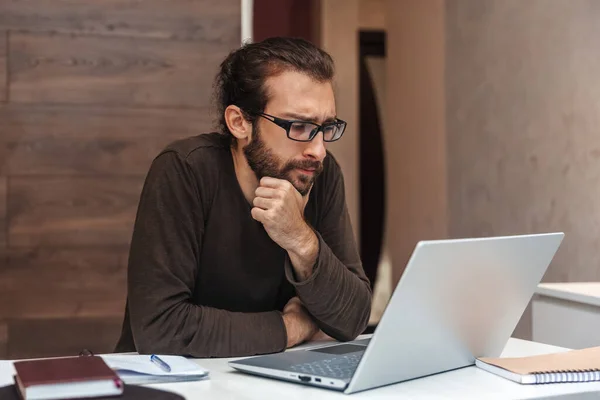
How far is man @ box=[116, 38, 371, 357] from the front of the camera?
59.2 inches

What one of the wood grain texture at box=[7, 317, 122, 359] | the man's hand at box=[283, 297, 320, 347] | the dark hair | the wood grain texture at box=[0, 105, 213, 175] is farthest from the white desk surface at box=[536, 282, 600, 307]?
the wood grain texture at box=[7, 317, 122, 359]

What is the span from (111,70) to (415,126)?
6.83 ft

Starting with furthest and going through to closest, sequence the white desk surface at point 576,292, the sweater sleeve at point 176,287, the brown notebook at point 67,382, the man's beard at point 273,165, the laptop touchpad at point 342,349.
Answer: the white desk surface at point 576,292 → the man's beard at point 273,165 → the sweater sleeve at point 176,287 → the laptop touchpad at point 342,349 → the brown notebook at point 67,382

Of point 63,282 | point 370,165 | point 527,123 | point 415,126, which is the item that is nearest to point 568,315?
point 527,123

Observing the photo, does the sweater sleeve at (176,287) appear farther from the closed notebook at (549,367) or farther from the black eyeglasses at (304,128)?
the closed notebook at (549,367)

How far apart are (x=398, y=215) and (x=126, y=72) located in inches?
90.4

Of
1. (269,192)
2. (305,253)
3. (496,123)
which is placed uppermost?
(496,123)

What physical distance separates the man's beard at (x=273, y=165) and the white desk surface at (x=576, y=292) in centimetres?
80

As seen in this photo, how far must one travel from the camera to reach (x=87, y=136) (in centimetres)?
264

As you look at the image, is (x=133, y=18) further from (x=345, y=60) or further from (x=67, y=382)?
(x=345, y=60)

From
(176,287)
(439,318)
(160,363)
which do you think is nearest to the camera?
(439,318)

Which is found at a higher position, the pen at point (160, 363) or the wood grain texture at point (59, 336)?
the pen at point (160, 363)

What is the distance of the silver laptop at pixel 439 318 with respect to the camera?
1.05m

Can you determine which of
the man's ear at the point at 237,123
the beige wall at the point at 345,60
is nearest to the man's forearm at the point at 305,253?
the man's ear at the point at 237,123
